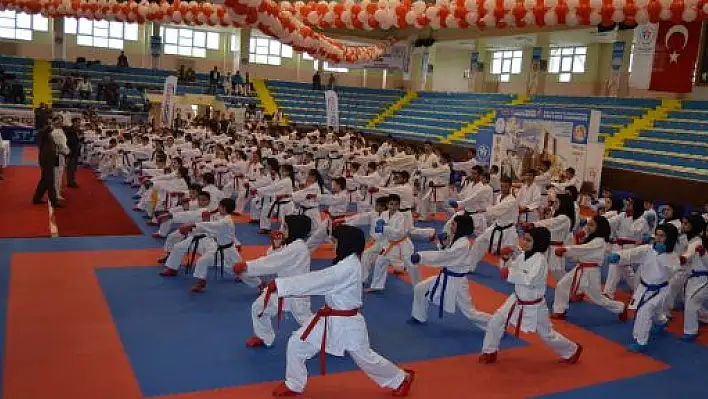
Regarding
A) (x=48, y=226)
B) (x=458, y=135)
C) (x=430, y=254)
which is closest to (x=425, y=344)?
(x=430, y=254)

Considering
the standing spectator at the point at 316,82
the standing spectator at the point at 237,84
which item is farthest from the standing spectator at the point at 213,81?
the standing spectator at the point at 316,82

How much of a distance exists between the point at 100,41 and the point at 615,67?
2328 centimetres

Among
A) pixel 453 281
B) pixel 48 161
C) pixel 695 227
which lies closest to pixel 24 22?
pixel 48 161

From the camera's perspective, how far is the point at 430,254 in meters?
5.79

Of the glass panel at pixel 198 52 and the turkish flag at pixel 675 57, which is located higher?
the glass panel at pixel 198 52

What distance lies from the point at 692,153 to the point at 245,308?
570 inches

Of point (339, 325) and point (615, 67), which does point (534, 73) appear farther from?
point (339, 325)

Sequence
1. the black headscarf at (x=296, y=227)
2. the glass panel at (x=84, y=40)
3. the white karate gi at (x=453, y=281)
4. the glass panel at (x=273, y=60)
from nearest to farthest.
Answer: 1. the black headscarf at (x=296, y=227)
2. the white karate gi at (x=453, y=281)
3. the glass panel at (x=84, y=40)
4. the glass panel at (x=273, y=60)

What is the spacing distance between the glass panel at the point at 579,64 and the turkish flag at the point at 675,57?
14934 mm

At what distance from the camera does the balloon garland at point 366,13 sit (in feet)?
20.5

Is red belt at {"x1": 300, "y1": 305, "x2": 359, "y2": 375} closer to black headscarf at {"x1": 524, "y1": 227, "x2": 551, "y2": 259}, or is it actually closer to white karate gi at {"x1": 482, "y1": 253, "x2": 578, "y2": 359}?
white karate gi at {"x1": 482, "y1": 253, "x2": 578, "y2": 359}

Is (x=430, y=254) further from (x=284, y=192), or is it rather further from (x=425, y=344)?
(x=284, y=192)

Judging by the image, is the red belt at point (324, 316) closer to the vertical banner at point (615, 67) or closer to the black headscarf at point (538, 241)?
the black headscarf at point (538, 241)

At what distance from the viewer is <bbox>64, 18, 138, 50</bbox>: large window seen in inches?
1152
